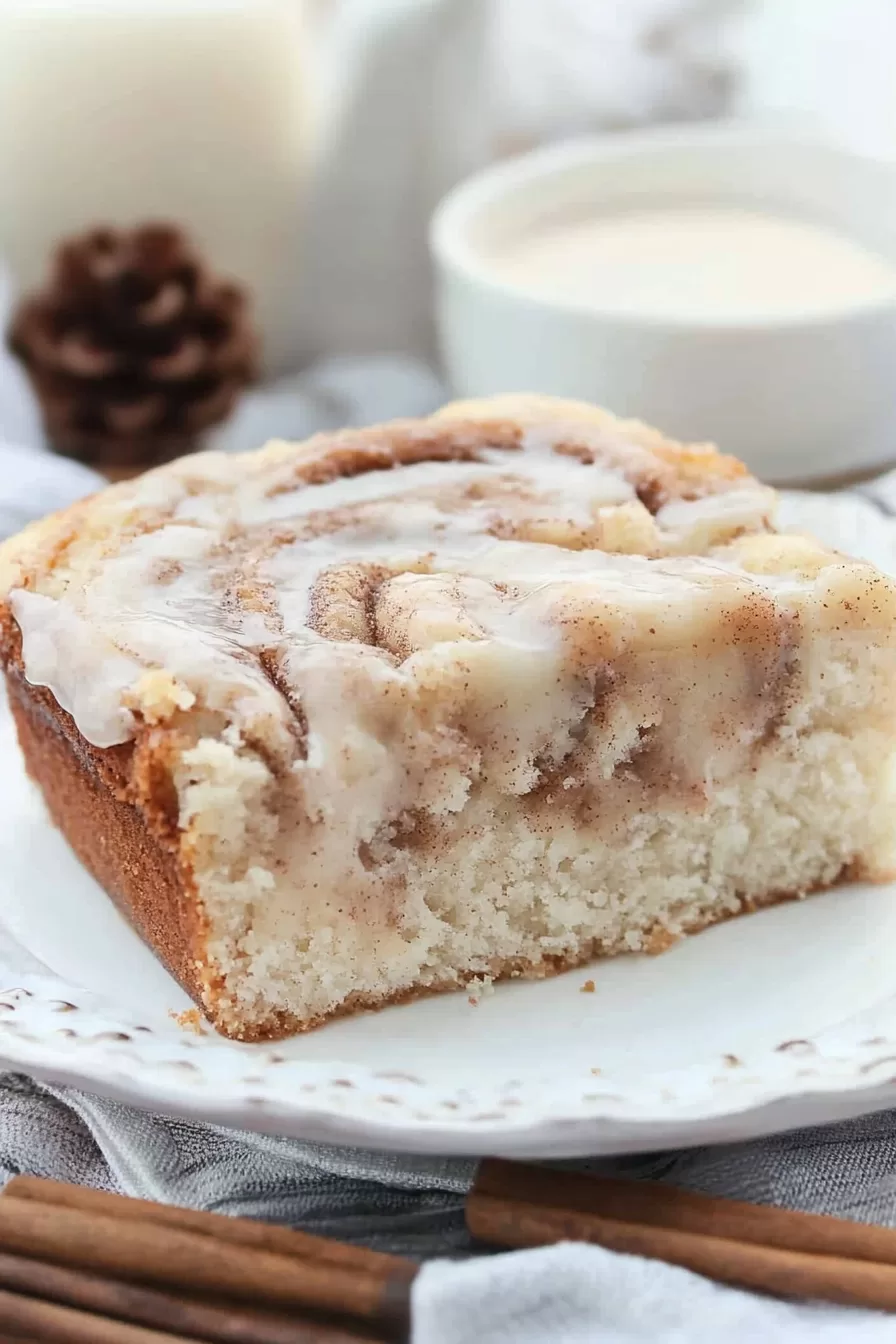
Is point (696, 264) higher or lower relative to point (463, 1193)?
higher

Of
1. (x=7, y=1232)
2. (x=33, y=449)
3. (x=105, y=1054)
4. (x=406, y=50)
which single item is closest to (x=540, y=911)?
(x=105, y=1054)

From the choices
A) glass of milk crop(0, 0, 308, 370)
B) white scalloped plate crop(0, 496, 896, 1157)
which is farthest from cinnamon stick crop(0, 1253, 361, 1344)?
glass of milk crop(0, 0, 308, 370)

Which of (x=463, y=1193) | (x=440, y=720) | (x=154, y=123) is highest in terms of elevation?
(x=154, y=123)

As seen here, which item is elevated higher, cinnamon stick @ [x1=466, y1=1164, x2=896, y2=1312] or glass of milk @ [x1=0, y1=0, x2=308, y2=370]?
glass of milk @ [x1=0, y1=0, x2=308, y2=370]

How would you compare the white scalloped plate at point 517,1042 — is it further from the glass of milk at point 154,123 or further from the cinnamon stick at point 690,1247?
the glass of milk at point 154,123

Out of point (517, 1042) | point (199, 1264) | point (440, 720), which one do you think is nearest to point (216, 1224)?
point (199, 1264)

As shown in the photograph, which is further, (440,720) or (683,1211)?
(440,720)

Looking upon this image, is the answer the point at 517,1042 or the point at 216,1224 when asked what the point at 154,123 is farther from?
the point at 216,1224

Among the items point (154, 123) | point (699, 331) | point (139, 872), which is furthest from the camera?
point (154, 123)

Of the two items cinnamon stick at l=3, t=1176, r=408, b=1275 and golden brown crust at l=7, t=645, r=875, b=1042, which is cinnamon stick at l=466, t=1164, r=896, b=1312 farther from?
golden brown crust at l=7, t=645, r=875, b=1042
